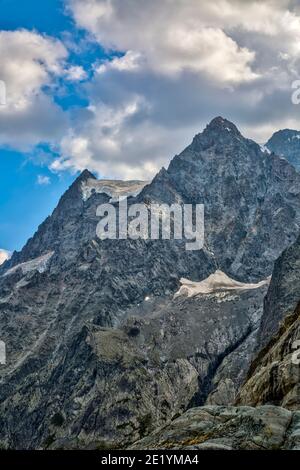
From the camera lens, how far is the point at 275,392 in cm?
5159

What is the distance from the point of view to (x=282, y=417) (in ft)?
107

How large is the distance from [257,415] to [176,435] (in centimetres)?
455

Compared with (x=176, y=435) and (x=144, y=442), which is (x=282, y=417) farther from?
(x=144, y=442)

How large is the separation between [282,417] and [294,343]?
108 feet

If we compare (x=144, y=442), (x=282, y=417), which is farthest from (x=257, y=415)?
(x=144, y=442)
